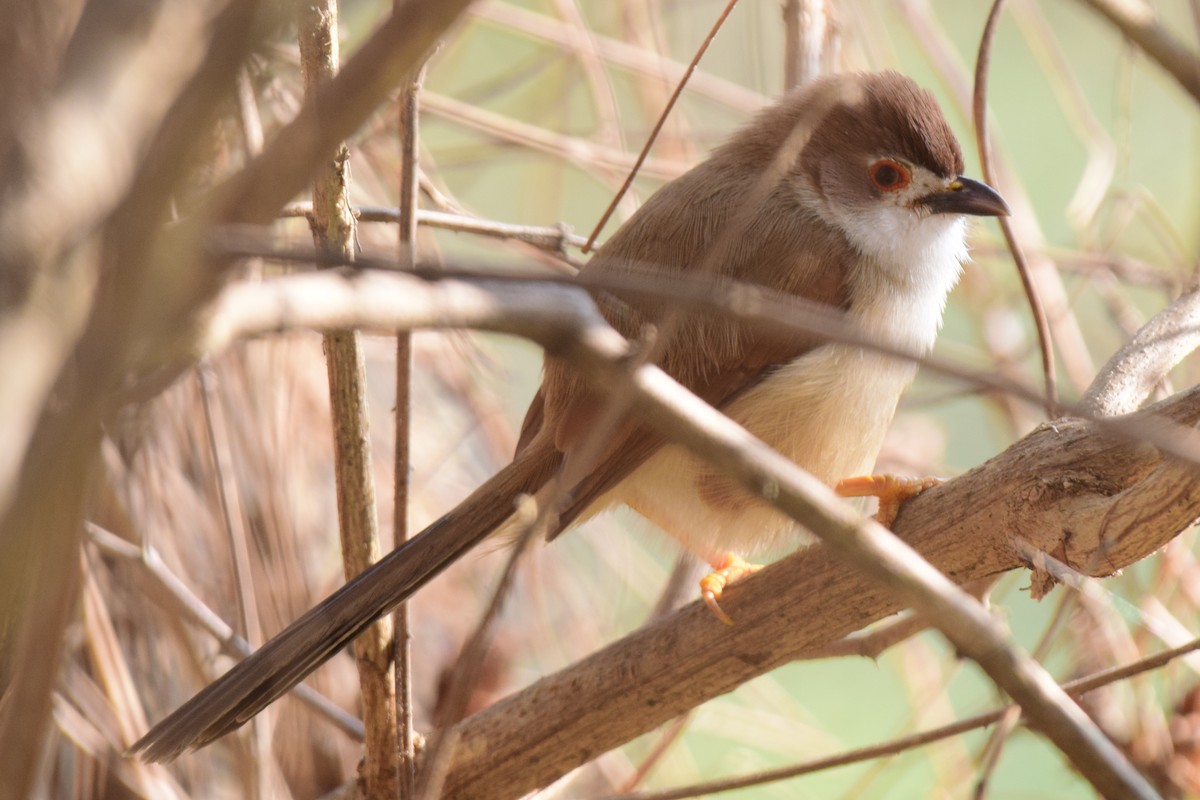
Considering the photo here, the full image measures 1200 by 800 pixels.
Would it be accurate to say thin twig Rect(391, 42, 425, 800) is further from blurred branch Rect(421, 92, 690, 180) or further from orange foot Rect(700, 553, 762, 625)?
blurred branch Rect(421, 92, 690, 180)

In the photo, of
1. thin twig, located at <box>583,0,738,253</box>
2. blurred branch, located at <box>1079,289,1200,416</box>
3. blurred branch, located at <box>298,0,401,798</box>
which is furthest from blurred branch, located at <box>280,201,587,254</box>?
blurred branch, located at <box>1079,289,1200,416</box>

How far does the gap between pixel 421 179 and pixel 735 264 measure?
0.79m

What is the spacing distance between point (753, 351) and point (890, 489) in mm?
601

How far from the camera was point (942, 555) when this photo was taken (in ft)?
7.07

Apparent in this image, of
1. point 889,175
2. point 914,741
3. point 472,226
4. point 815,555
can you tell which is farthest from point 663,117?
point 889,175

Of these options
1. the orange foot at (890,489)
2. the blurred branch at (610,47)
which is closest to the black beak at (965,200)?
the blurred branch at (610,47)

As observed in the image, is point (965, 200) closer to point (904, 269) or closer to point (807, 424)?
point (904, 269)

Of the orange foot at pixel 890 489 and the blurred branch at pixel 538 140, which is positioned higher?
the blurred branch at pixel 538 140

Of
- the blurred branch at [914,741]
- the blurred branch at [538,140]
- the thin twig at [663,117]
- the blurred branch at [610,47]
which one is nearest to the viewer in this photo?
the blurred branch at [914,741]

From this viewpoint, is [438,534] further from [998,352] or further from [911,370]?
[998,352]

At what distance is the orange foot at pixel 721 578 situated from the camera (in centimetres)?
241

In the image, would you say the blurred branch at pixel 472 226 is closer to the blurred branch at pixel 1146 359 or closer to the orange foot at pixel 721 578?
the orange foot at pixel 721 578

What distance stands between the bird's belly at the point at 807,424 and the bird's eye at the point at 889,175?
1.93ft

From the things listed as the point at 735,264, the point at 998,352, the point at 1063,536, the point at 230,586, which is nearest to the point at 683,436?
the point at 1063,536
